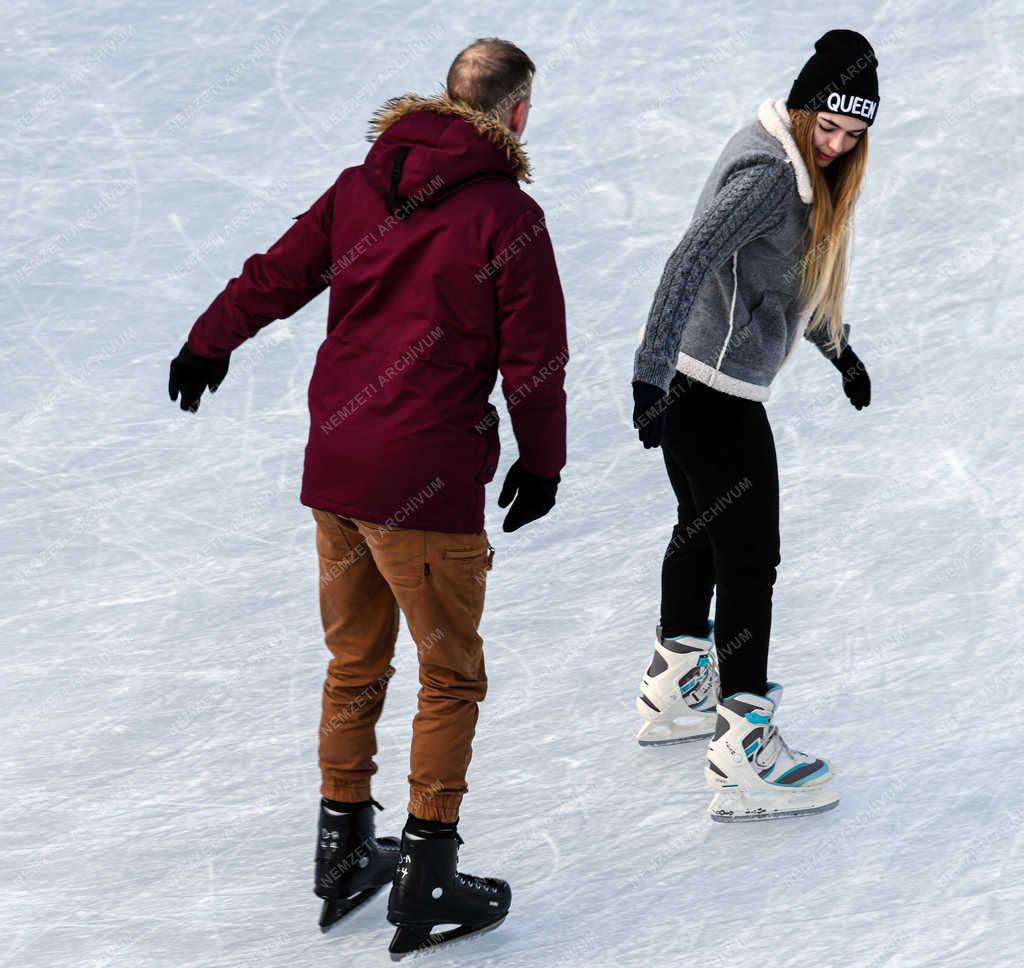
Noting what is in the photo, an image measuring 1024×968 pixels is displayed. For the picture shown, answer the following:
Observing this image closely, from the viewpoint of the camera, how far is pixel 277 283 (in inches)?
104

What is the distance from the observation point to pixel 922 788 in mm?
3113

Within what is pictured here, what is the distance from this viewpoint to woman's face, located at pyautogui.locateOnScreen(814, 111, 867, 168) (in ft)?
9.10

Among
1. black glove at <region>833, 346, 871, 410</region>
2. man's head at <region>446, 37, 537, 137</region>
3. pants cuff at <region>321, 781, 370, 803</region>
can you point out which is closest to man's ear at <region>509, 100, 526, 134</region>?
man's head at <region>446, 37, 537, 137</region>

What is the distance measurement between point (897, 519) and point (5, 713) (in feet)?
7.94

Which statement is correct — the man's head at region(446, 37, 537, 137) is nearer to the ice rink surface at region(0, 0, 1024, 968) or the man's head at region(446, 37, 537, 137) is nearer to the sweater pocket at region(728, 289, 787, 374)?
the sweater pocket at region(728, 289, 787, 374)

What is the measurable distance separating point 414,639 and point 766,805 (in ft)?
3.02

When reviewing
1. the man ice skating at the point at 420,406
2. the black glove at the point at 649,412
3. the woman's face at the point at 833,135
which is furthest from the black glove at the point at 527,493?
the woman's face at the point at 833,135

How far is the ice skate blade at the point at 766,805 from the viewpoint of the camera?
3080mm

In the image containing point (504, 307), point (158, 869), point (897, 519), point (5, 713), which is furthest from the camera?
point (897, 519)

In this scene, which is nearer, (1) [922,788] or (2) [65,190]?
(1) [922,788]

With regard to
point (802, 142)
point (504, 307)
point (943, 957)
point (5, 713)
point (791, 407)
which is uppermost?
point (802, 142)

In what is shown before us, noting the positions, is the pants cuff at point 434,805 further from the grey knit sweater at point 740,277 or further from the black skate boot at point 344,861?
the grey knit sweater at point 740,277

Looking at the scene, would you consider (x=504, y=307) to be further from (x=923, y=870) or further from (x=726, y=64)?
(x=726, y=64)

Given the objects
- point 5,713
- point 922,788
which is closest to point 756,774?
point 922,788
